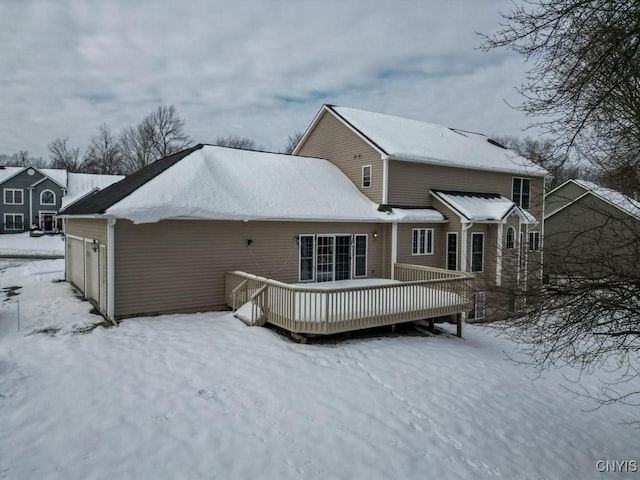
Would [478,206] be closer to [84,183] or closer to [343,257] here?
[343,257]

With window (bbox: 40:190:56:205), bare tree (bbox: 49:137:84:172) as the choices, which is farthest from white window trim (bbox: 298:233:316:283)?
bare tree (bbox: 49:137:84:172)

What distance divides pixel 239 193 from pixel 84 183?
1395 inches

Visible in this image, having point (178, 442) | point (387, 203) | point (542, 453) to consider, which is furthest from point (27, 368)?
point (387, 203)

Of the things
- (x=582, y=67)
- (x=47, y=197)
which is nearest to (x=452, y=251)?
(x=582, y=67)

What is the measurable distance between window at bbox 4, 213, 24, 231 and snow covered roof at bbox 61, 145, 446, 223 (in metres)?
30.6

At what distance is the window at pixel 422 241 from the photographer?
1543cm

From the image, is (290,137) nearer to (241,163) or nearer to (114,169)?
(114,169)

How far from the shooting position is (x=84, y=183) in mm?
40906

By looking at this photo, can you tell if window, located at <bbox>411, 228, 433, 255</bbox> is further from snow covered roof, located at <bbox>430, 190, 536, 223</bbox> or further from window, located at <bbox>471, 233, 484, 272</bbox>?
window, located at <bbox>471, 233, 484, 272</bbox>

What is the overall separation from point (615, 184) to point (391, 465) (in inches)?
190

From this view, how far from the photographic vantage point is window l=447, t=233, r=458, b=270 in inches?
615

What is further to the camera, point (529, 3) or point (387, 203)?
point (387, 203)

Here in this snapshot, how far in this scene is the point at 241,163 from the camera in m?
14.3

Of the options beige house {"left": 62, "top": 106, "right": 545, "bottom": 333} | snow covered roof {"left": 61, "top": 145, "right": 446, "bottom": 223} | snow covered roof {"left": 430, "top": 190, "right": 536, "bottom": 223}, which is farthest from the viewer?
snow covered roof {"left": 430, "top": 190, "right": 536, "bottom": 223}
